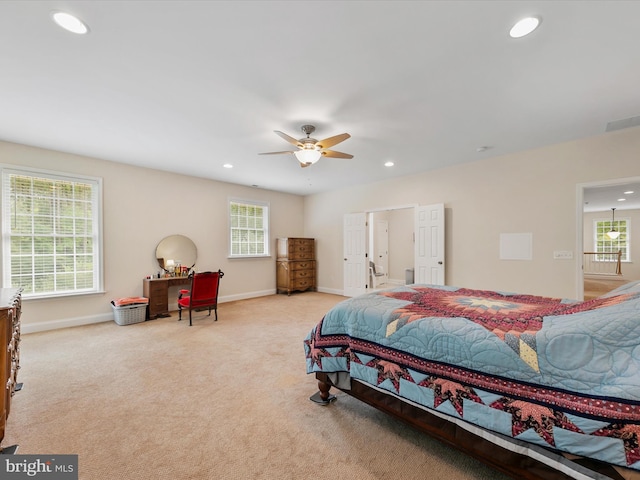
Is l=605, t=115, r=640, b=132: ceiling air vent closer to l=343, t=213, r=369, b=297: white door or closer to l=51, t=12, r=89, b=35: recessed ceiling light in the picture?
l=343, t=213, r=369, b=297: white door

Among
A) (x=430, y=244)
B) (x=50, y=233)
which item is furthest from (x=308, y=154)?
(x=50, y=233)

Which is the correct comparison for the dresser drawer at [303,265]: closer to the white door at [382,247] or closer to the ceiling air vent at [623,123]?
the white door at [382,247]

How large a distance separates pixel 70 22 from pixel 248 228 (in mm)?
5164

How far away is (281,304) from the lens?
5930 millimetres

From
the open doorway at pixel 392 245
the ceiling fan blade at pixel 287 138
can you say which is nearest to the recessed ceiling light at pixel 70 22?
the ceiling fan blade at pixel 287 138

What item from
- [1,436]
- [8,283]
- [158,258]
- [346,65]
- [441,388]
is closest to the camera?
[441,388]

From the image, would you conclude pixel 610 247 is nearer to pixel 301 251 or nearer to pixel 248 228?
pixel 301 251

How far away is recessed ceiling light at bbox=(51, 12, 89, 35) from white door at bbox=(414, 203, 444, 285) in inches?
203

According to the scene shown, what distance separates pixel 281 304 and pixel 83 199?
3977 mm

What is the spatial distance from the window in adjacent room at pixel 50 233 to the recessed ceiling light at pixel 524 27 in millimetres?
5735

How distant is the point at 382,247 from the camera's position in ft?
28.2

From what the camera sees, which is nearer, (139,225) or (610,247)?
(139,225)

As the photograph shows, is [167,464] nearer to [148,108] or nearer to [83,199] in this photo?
[148,108]

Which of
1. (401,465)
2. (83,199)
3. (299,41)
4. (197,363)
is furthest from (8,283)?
(401,465)
